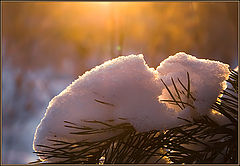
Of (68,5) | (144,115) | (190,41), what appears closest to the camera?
(144,115)

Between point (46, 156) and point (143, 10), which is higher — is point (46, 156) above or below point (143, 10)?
below

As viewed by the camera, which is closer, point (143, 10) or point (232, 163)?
point (232, 163)

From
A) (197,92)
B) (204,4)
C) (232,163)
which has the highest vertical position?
(204,4)

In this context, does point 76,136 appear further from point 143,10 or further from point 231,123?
point 143,10

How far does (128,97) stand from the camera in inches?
15.9

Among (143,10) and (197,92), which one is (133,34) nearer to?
(143,10)

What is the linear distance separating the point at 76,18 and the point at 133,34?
1.16m

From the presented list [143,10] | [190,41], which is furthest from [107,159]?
[143,10]

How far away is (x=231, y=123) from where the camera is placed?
413 mm

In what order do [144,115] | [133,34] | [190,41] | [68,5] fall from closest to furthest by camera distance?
[144,115], [190,41], [133,34], [68,5]

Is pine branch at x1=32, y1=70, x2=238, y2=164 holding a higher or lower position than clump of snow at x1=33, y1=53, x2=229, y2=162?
lower

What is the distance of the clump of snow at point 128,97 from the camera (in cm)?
40

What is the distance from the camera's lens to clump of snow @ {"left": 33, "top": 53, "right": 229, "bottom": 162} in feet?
1.30

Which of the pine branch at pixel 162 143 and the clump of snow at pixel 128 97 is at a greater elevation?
the clump of snow at pixel 128 97
